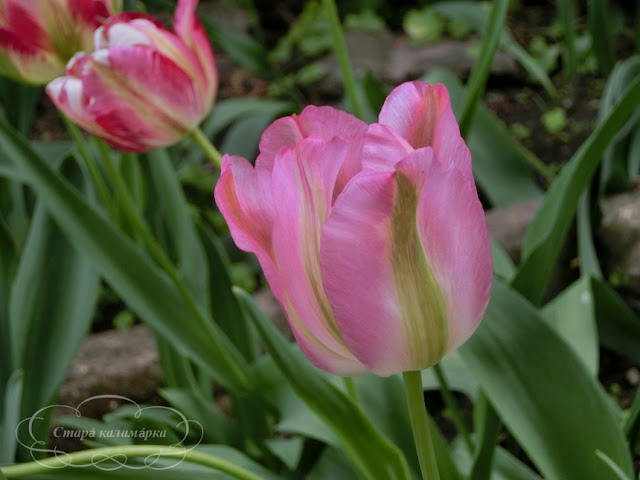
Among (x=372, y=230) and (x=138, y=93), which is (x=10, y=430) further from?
(x=372, y=230)

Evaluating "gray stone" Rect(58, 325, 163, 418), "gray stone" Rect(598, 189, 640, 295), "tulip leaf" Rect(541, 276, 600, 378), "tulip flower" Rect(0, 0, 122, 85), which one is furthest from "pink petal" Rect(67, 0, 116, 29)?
"gray stone" Rect(598, 189, 640, 295)

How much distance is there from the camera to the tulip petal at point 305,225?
0.40 meters

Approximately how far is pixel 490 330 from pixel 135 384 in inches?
32.9

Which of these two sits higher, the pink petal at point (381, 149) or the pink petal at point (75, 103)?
the pink petal at point (381, 149)

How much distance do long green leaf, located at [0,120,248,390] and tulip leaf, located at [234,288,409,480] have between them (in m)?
0.32

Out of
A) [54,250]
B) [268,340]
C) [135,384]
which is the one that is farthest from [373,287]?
[135,384]

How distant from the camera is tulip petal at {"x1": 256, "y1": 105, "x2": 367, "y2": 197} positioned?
16.6 inches

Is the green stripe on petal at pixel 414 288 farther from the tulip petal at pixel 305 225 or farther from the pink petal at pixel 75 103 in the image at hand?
the pink petal at pixel 75 103

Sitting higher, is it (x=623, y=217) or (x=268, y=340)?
(x=268, y=340)

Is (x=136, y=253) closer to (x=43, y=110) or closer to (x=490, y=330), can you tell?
(x=490, y=330)

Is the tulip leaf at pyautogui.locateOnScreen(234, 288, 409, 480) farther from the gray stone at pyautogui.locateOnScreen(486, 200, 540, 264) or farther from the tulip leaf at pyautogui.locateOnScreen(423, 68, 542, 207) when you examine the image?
the tulip leaf at pyautogui.locateOnScreen(423, 68, 542, 207)

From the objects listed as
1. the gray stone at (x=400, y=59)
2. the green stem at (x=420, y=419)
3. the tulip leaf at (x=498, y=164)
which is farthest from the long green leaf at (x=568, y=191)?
the gray stone at (x=400, y=59)

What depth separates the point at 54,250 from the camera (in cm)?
107

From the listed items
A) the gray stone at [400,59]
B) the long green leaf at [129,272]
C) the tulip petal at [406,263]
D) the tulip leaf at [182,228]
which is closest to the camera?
the tulip petal at [406,263]
